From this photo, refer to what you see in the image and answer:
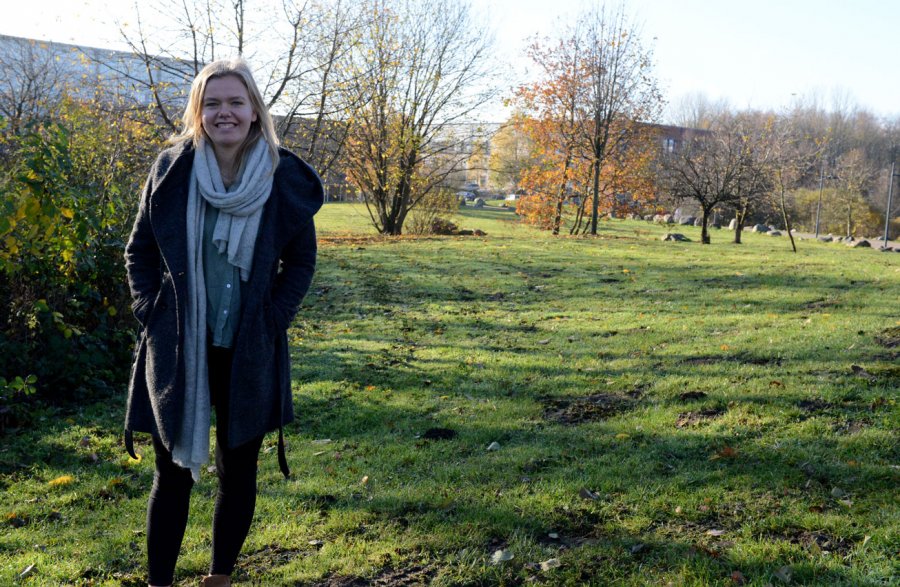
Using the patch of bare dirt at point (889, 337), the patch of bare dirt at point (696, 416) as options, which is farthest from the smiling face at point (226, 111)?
the patch of bare dirt at point (889, 337)

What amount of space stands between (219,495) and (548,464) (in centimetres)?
219

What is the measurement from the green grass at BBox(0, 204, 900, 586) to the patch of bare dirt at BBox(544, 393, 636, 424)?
0.02m

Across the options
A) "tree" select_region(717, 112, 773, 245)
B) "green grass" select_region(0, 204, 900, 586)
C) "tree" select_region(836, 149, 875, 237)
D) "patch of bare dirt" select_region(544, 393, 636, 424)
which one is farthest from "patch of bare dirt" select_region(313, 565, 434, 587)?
"tree" select_region(836, 149, 875, 237)

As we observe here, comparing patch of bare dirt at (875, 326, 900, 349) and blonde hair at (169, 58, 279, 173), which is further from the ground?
blonde hair at (169, 58, 279, 173)

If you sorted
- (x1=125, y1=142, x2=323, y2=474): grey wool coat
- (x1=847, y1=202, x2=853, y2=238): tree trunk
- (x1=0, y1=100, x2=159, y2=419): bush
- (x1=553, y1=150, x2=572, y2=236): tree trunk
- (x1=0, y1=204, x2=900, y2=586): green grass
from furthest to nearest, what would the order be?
(x1=847, y1=202, x2=853, y2=238): tree trunk < (x1=553, y1=150, x2=572, y2=236): tree trunk < (x1=0, y1=100, x2=159, y2=419): bush < (x1=0, y1=204, x2=900, y2=586): green grass < (x1=125, y1=142, x2=323, y2=474): grey wool coat

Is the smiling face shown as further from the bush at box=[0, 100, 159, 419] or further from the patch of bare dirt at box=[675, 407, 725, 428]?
the patch of bare dirt at box=[675, 407, 725, 428]

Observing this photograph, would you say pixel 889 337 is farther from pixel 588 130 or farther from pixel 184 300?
pixel 588 130

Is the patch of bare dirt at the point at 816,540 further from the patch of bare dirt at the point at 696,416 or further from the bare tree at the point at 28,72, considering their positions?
the bare tree at the point at 28,72

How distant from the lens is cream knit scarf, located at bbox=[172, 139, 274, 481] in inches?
98.6

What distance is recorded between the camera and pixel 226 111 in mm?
2564

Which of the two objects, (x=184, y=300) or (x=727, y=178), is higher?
(x=727, y=178)

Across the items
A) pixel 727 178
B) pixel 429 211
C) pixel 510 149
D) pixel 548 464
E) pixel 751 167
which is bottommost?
pixel 548 464

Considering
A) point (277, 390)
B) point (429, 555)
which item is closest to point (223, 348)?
point (277, 390)

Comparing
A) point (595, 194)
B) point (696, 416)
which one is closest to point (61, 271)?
point (696, 416)
